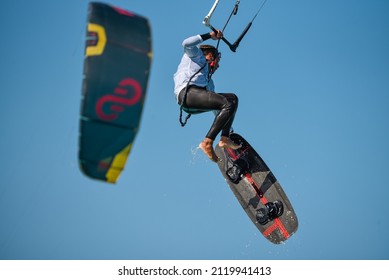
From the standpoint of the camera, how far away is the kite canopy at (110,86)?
756 centimetres

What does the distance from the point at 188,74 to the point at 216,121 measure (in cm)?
99

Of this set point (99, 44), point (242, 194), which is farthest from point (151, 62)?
point (242, 194)

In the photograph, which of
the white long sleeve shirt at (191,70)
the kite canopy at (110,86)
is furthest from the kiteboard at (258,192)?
the kite canopy at (110,86)

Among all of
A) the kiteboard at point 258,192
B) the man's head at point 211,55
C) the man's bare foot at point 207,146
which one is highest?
the man's head at point 211,55

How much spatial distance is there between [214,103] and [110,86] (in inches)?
101

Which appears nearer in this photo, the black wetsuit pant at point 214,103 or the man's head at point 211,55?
the black wetsuit pant at point 214,103

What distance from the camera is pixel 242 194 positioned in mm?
12414

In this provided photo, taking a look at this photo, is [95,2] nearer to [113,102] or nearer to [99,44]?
[99,44]

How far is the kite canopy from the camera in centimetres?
756

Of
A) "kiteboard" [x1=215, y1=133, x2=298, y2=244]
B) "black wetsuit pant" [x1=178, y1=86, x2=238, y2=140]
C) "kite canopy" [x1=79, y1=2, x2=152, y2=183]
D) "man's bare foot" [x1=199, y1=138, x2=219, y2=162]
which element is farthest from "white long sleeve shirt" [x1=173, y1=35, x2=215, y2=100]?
"kiteboard" [x1=215, y1=133, x2=298, y2=244]

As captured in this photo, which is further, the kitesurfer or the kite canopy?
the kitesurfer

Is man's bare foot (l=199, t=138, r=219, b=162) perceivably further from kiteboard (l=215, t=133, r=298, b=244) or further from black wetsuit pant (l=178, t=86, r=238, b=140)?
kiteboard (l=215, t=133, r=298, b=244)

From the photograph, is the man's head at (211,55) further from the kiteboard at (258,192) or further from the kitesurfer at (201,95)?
the kiteboard at (258,192)

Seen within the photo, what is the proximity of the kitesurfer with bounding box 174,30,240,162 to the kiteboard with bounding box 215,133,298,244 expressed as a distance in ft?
7.55
